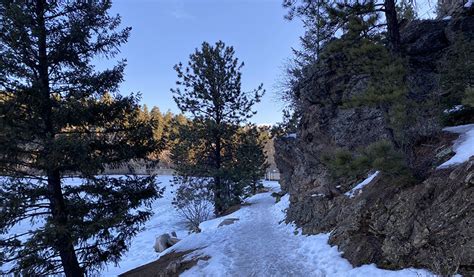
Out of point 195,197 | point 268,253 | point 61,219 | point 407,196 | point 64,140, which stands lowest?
point 268,253

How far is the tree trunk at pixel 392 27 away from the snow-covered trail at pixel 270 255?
161 inches

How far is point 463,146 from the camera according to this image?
4996 millimetres

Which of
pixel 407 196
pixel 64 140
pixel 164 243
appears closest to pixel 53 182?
pixel 64 140

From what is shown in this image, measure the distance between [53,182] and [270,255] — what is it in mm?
5460

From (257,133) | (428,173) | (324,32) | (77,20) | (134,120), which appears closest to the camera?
(428,173)

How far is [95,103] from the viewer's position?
24.0ft

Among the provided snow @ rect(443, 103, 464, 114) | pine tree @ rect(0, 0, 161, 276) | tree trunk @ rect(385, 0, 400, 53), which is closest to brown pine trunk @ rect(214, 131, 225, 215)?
pine tree @ rect(0, 0, 161, 276)

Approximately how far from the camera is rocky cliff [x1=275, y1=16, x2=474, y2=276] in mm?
3994

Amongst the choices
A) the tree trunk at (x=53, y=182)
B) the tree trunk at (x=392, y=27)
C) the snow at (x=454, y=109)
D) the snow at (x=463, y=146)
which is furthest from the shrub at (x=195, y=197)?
the snow at (x=463, y=146)

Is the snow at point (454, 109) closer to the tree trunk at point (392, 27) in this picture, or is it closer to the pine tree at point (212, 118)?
the tree trunk at point (392, 27)

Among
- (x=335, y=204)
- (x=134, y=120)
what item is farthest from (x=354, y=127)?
(x=134, y=120)

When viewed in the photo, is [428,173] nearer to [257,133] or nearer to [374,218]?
[374,218]

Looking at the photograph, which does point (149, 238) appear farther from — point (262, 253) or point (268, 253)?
point (268, 253)

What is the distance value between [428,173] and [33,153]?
749 cm
